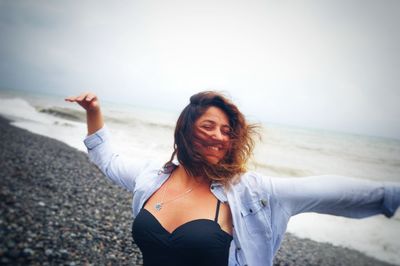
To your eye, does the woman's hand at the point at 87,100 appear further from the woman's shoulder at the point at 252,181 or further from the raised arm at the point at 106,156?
the woman's shoulder at the point at 252,181

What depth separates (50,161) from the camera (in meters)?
10.8

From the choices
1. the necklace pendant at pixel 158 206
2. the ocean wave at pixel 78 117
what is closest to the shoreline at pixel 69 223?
the necklace pendant at pixel 158 206

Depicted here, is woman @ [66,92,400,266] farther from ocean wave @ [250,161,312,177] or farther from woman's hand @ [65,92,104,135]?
ocean wave @ [250,161,312,177]

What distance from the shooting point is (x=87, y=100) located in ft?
7.63

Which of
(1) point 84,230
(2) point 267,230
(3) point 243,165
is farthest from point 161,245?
(1) point 84,230

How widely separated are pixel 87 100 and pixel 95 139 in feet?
1.59

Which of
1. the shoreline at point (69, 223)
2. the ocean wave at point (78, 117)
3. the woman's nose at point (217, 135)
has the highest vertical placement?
the woman's nose at point (217, 135)

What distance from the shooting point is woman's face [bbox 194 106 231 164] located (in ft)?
7.84

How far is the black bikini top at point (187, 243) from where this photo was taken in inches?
73.0

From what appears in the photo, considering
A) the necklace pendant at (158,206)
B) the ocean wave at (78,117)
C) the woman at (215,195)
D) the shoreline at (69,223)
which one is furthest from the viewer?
the ocean wave at (78,117)

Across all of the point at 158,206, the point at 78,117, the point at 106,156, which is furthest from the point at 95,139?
the point at 78,117

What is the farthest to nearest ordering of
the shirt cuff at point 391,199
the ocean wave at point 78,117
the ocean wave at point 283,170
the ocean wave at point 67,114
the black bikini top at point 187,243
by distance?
the ocean wave at point 78,117 < the ocean wave at point 67,114 < the ocean wave at point 283,170 < the black bikini top at point 187,243 < the shirt cuff at point 391,199

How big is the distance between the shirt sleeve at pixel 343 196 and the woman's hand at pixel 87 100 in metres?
2.07

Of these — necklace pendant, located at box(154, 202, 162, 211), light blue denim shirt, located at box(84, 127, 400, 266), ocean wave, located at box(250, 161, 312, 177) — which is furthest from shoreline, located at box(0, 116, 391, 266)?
ocean wave, located at box(250, 161, 312, 177)
